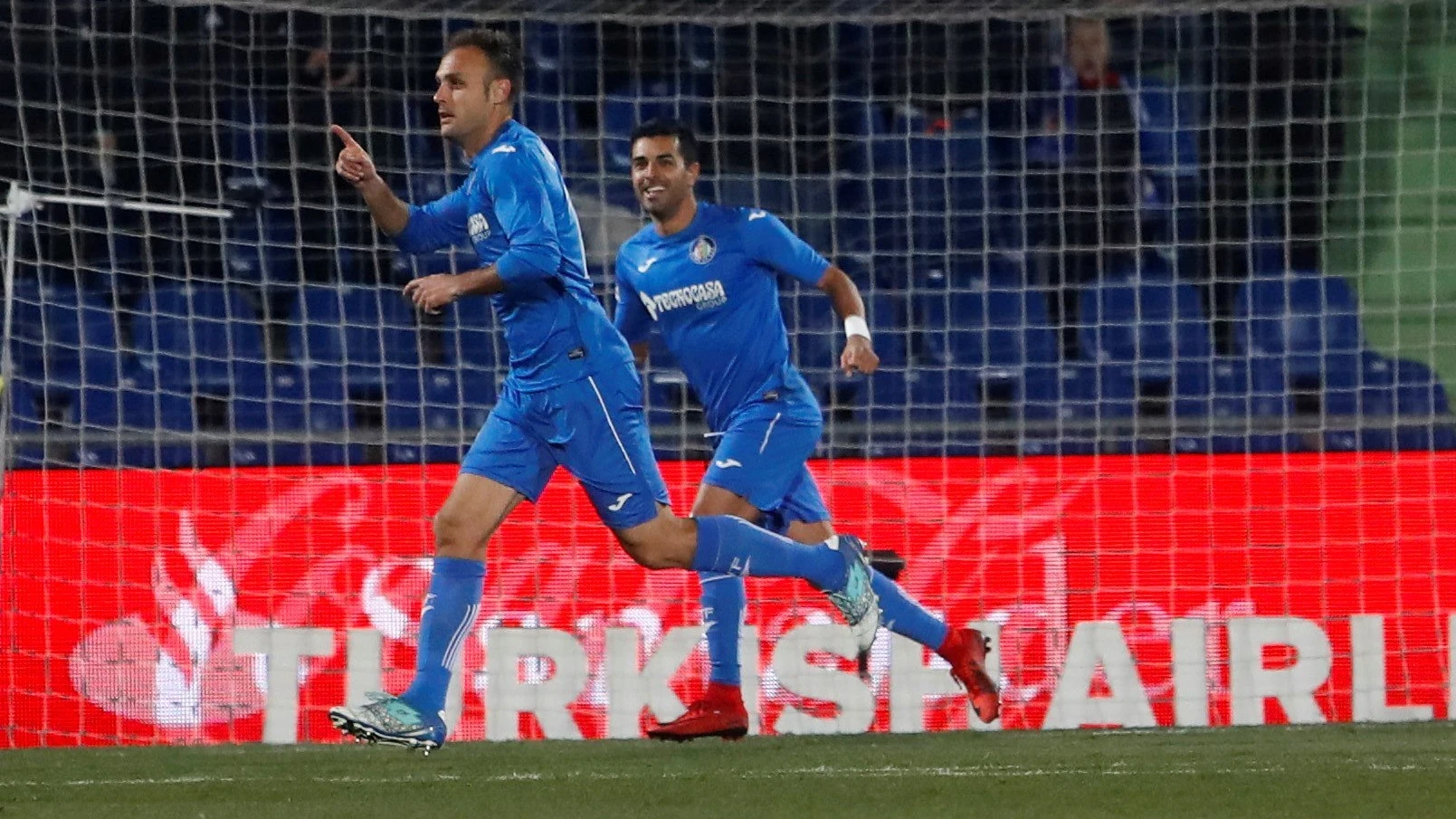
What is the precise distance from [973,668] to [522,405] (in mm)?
1979

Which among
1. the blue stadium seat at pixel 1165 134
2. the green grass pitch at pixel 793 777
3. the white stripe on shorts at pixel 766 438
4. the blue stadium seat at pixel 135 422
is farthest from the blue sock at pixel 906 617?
the blue stadium seat at pixel 1165 134

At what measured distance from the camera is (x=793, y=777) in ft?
15.6

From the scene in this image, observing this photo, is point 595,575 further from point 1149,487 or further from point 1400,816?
point 1400,816

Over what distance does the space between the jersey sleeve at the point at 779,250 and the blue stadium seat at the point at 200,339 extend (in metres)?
3.28

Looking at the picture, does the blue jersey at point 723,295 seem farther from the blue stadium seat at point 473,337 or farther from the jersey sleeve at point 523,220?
the blue stadium seat at point 473,337

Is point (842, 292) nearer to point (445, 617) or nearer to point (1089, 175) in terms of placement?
point (445, 617)

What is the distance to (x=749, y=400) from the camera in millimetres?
5664

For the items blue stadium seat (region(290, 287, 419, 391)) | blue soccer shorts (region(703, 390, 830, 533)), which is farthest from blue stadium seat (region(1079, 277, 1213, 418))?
blue soccer shorts (region(703, 390, 830, 533))

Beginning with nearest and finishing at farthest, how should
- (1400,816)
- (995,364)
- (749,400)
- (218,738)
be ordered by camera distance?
(1400,816) < (749,400) < (218,738) < (995,364)

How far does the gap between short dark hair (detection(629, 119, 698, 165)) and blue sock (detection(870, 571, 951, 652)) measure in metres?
1.30

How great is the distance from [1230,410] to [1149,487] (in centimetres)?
190

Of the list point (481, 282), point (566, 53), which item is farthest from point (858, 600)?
point (566, 53)

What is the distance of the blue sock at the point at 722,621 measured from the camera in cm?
563

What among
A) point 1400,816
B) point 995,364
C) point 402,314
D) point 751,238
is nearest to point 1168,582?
point 995,364
